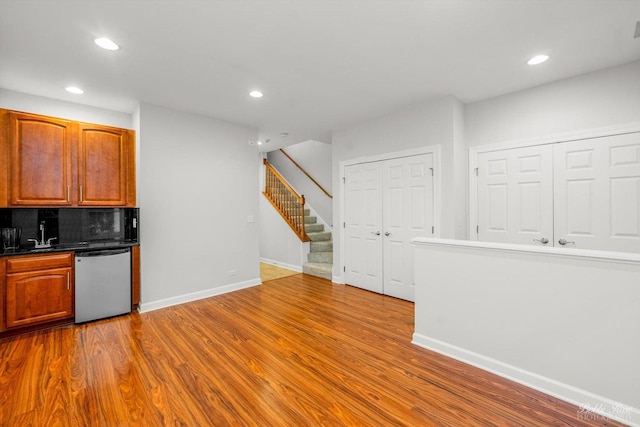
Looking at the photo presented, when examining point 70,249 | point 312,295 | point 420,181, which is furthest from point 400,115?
point 70,249

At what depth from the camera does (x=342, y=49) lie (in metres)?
2.59

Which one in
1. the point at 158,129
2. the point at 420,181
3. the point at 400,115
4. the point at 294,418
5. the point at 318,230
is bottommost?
the point at 294,418

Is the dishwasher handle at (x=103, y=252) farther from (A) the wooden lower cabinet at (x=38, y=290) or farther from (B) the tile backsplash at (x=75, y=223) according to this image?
(B) the tile backsplash at (x=75, y=223)

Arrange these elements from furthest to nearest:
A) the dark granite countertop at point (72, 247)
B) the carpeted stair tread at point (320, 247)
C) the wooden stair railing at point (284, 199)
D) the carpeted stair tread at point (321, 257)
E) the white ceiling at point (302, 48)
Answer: the wooden stair railing at point (284, 199)
the carpeted stair tread at point (320, 247)
the carpeted stair tread at point (321, 257)
the dark granite countertop at point (72, 247)
the white ceiling at point (302, 48)

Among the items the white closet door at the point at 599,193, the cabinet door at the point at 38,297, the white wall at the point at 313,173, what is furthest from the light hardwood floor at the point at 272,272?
the white closet door at the point at 599,193

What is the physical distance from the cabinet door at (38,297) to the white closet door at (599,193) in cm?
567

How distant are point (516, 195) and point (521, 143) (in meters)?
0.64

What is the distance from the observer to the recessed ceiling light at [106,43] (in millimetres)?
2368

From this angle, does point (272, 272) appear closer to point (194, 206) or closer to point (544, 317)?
point (194, 206)

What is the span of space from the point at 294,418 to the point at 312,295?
255cm

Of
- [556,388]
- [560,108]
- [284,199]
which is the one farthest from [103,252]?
[560,108]

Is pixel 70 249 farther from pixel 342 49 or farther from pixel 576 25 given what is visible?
pixel 576 25

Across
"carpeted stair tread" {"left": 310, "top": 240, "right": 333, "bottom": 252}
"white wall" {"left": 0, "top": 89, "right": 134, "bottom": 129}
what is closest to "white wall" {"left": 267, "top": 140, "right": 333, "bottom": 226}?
"carpeted stair tread" {"left": 310, "top": 240, "right": 333, "bottom": 252}

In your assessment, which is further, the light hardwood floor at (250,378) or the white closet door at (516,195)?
the white closet door at (516,195)
